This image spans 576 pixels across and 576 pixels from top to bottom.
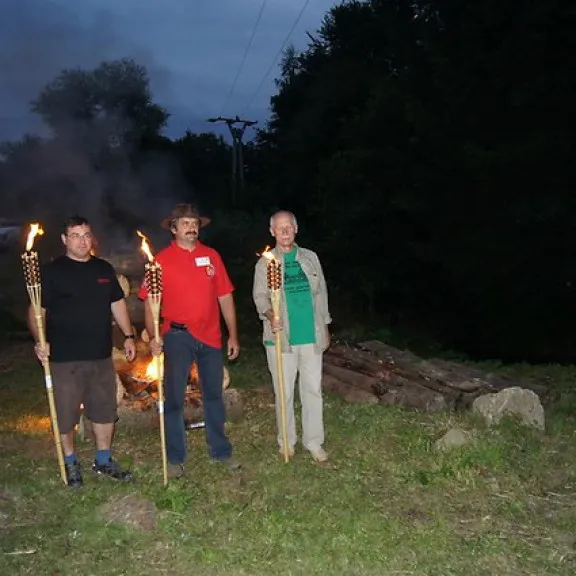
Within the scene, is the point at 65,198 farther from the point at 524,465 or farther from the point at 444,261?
the point at 524,465

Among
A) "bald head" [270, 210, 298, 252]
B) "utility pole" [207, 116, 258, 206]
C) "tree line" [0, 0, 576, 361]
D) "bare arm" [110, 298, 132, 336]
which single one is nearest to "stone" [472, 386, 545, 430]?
"bald head" [270, 210, 298, 252]

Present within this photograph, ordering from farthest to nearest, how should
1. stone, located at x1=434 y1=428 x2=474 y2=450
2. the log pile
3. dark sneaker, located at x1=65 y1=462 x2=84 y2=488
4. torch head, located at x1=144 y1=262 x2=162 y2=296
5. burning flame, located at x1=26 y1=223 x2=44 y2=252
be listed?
1. the log pile
2. stone, located at x1=434 y1=428 x2=474 y2=450
3. dark sneaker, located at x1=65 y1=462 x2=84 y2=488
4. torch head, located at x1=144 y1=262 x2=162 y2=296
5. burning flame, located at x1=26 y1=223 x2=44 y2=252

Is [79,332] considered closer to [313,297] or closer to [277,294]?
[277,294]

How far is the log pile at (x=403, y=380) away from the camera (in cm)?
793

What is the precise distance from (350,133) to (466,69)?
5.60 m

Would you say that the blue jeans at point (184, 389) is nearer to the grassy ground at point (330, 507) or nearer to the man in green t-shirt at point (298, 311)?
the grassy ground at point (330, 507)

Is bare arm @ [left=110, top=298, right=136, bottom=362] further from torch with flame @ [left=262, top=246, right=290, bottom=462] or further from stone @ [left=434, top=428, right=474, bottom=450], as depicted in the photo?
stone @ [left=434, top=428, right=474, bottom=450]

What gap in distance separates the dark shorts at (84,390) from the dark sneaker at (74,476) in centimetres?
31

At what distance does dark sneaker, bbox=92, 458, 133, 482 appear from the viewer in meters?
5.91

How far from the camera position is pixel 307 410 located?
20.7ft

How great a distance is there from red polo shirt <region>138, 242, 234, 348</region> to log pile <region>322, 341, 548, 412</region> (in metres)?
3.03

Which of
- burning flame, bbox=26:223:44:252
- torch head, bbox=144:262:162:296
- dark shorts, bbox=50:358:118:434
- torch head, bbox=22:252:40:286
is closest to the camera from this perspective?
burning flame, bbox=26:223:44:252

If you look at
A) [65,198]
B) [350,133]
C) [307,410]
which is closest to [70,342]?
[307,410]

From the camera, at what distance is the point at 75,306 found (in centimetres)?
557
